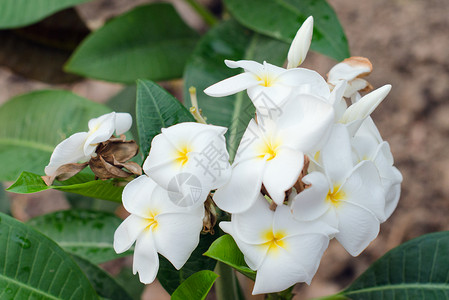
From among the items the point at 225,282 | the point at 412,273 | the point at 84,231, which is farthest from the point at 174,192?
the point at 84,231

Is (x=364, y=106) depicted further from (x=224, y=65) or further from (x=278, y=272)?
(x=224, y=65)

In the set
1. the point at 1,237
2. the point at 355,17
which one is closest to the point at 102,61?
the point at 1,237

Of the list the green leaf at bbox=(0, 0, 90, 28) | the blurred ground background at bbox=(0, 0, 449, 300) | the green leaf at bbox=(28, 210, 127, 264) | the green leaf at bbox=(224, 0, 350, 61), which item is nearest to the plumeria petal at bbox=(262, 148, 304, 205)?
the green leaf at bbox=(224, 0, 350, 61)

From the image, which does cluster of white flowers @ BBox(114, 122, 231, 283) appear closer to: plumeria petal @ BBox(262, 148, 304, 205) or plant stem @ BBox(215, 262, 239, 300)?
plumeria petal @ BBox(262, 148, 304, 205)

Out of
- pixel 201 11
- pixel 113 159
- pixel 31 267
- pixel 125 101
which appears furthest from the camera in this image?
pixel 125 101

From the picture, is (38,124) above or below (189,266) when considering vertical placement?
below

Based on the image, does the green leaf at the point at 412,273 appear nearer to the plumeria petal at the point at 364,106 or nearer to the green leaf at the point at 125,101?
the plumeria petal at the point at 364,106
